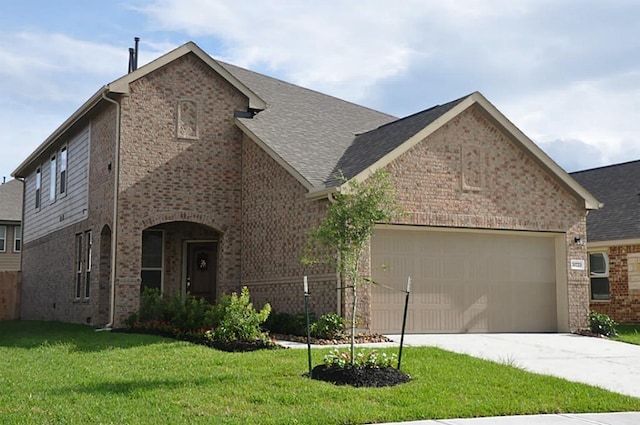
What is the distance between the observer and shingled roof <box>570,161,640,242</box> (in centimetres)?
2481

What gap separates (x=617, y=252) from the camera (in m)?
24.8

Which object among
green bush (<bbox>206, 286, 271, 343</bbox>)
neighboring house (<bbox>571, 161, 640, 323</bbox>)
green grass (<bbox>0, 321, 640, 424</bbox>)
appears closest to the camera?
green grass (<bbox>0, 321, 640, 424</bbox>)

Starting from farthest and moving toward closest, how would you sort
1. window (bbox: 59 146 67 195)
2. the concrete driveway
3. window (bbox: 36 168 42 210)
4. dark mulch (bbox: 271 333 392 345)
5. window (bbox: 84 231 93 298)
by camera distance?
window (bbox: 36 168 42 210) → window (bbox: 59 146 67 195) → window (bbox: 84 231 93 298) → dark mulch (bbox: 271 333 392 345) → the concrete driveway

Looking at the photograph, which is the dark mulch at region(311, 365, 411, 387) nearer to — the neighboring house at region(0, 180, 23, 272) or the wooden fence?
the wooden fence

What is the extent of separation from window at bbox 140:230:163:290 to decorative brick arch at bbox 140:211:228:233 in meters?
1.75

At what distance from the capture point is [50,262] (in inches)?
1063

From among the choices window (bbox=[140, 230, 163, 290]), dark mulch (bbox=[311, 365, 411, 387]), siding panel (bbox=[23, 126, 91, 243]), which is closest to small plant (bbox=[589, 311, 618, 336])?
dark mulch (bbox=[311, 365, 411, 387])

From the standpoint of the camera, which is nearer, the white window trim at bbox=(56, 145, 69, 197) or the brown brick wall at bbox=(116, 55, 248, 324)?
the brown brick wall at bbox=(116, 55, 248, 324)

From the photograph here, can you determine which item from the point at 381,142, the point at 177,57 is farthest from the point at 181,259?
the point at 381,142

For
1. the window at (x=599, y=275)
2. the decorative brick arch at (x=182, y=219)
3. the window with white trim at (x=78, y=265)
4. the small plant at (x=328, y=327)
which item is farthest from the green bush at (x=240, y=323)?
the window at (x=599, y=275)

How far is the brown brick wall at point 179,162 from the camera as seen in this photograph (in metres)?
19.9

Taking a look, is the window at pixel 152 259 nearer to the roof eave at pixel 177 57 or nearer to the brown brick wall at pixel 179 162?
the brown brick wall at pixel 179 162

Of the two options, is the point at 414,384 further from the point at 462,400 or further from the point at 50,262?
the point at 50,262

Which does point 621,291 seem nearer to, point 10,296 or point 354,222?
point 354,222
